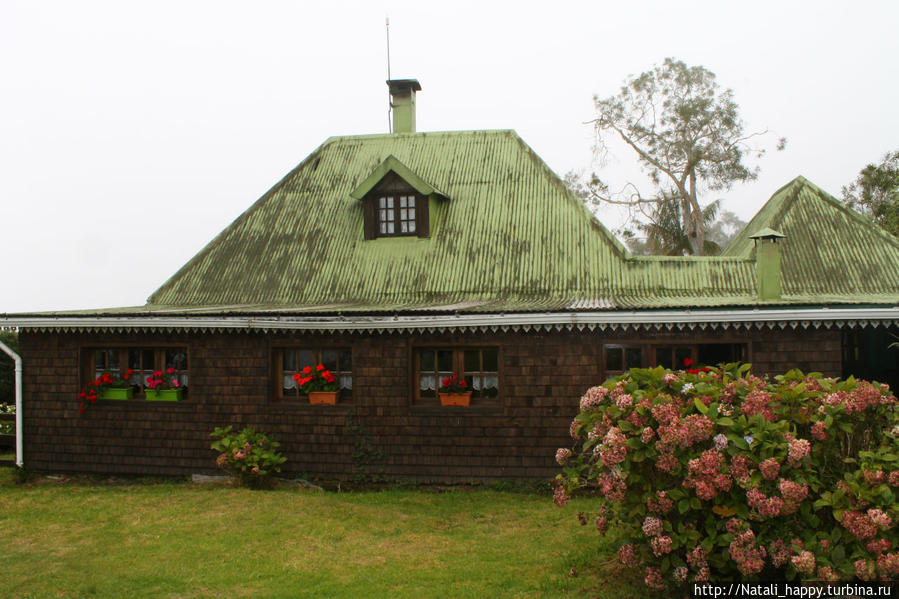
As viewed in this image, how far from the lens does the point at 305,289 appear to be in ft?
43.3

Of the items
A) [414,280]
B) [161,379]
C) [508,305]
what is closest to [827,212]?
[508,305]

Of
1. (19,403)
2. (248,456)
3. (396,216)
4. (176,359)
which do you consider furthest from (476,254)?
(19,403)

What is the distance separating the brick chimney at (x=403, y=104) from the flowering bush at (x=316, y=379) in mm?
8093

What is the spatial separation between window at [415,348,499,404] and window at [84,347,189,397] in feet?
13.3

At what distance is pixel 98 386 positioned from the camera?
39.2 feet

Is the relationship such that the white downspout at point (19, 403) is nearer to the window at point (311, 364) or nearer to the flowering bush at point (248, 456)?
the flowering bush at point (248, 456)

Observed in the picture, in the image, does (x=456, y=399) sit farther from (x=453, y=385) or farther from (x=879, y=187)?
(x=879, y=187)

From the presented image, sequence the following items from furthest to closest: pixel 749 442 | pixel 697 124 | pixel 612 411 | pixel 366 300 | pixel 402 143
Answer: pixel 697 124 → pixel 402 143 → pixel 366 300 → pixel 612 411 → pixel 749 442

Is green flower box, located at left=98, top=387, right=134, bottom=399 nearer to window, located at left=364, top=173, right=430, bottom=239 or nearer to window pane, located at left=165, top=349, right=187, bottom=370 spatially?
window pane, located at left=165, top=349, right=187, bottom=370

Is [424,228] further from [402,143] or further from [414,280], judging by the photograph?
[402,143]

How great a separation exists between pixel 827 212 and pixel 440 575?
11.1 meters

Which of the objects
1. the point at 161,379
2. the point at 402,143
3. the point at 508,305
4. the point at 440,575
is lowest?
the point at 440,575

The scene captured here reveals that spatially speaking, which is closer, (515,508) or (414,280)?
(515,508)

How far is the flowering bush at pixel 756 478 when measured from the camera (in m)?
5.19
